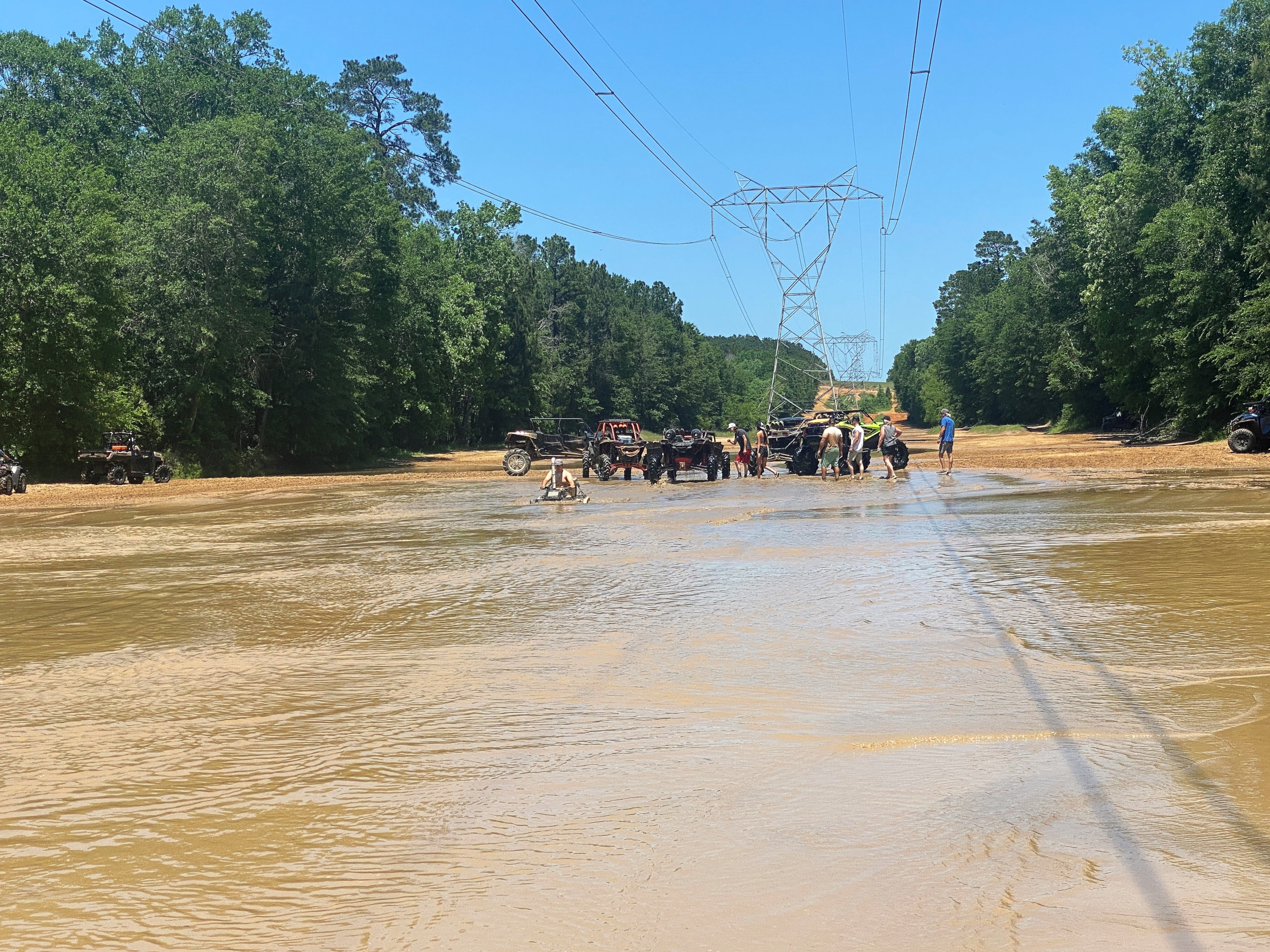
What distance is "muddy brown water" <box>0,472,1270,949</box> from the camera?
14.5 feet

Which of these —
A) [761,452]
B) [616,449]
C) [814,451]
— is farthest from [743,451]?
[616,449]

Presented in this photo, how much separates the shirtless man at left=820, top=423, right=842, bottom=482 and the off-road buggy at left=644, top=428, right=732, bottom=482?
3083 mm

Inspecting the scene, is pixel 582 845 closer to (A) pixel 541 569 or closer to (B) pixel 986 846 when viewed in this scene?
(B) pixel 986 846

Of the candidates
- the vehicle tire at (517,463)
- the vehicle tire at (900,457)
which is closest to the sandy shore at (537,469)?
the vehicle tire at (517,463)

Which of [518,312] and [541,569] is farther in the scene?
[518,312]

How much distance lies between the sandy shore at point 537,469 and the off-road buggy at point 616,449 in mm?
2281

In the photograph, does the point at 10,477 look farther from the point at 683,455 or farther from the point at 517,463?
the point at 683,455

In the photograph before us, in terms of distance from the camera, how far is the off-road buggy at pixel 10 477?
30828 mm

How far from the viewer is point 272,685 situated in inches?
333

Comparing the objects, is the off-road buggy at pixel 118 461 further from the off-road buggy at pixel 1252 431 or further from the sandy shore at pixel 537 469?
the off-road buggy at pixel 1252 431

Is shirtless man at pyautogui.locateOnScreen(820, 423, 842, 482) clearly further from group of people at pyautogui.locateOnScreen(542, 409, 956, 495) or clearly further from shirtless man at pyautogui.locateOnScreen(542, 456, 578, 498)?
shirtless man at pyautogui.locateOnScreen(542, 456, 578, 498)

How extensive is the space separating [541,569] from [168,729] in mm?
7870

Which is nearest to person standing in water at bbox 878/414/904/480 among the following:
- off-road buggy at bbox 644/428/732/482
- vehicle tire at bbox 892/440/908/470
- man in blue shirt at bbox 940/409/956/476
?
vehicle tire at bbox 892/440/908/470

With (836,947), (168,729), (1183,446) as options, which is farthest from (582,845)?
(1183,446)
